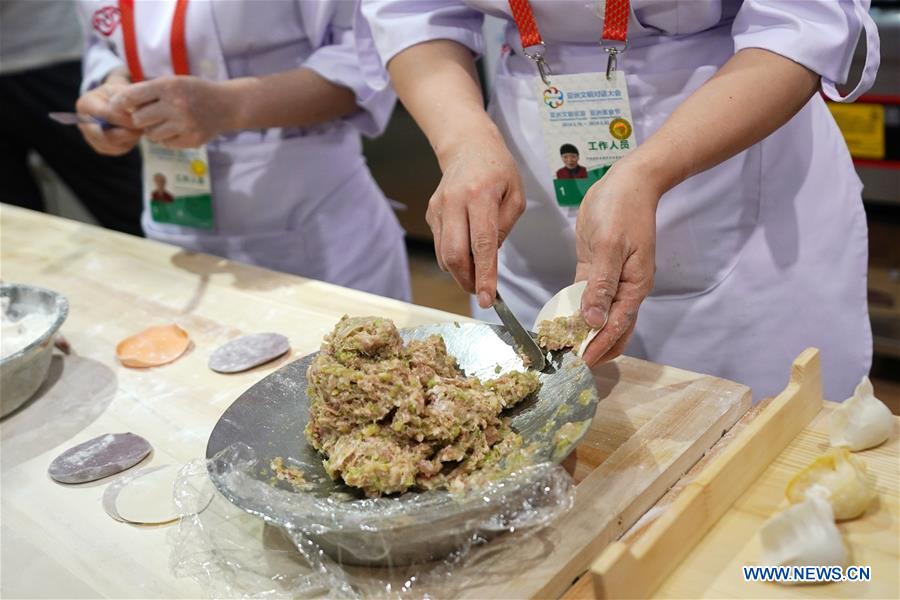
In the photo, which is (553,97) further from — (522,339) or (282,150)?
(282,150)

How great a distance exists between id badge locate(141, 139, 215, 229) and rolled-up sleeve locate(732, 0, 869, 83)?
3.70ft

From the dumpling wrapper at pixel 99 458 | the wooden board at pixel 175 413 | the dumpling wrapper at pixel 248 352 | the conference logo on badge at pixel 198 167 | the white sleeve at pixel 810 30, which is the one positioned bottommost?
the wooden board at pixel 175 413

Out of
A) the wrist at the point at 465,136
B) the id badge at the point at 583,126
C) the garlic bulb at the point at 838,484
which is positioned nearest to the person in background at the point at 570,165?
the id badge at the point at 583,126

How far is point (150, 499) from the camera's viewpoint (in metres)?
1.01

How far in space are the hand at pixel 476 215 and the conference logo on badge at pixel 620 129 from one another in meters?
0.21

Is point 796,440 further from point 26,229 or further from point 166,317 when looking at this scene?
point 26,229

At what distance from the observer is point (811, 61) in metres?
1.09

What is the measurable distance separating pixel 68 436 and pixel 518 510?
0.67 metres

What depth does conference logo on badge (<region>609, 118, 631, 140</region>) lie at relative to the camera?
1.25 meters

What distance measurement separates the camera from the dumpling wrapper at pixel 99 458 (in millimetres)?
1082

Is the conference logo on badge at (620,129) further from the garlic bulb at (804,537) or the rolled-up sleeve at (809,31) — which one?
the garlic bulb at (804,537)

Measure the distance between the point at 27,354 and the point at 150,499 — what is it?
0.33 metres

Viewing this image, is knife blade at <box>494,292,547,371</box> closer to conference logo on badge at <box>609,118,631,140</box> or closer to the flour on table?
conference logo on badge at <box>609,118,631,140</box>

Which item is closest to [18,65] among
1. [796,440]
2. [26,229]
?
[26,229]
